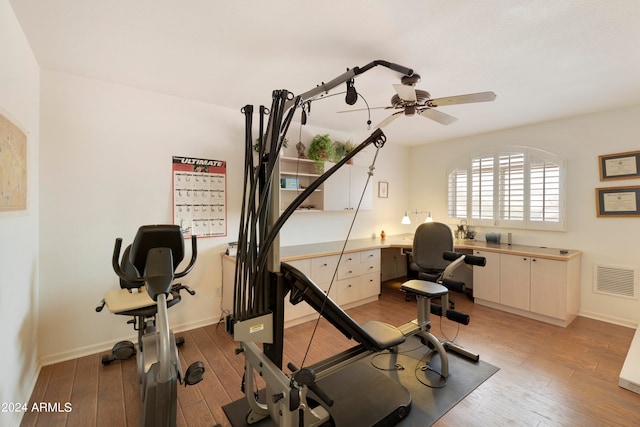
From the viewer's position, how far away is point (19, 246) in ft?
6.24

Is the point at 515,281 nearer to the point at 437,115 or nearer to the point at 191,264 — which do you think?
the point at 437,115

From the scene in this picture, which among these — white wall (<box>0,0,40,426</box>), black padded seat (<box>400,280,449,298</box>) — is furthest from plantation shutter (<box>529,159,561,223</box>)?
white wall (<box>0,0,40,426</box>)

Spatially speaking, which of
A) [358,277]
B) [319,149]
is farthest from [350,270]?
[319,149]

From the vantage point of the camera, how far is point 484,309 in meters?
3.82

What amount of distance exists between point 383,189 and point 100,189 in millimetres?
4019

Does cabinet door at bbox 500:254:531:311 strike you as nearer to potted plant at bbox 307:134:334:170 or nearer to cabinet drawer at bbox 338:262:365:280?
cabinet drawer at bbox 338:262:365:280

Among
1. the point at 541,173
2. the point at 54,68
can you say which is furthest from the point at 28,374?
the point at 541,173

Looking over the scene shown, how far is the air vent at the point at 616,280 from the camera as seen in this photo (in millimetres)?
3284

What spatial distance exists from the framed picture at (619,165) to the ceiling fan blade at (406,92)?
289 centimetres

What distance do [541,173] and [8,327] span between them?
5492 mm

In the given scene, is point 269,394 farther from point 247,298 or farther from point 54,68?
point 54,68

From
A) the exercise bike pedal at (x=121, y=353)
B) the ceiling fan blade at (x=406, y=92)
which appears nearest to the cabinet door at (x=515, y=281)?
the ceiling fan blade at (x=406, y=92)

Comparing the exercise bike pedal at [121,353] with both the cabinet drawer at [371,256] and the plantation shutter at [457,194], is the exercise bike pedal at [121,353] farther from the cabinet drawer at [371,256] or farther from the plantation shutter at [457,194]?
the plantation shutter at [457,194]

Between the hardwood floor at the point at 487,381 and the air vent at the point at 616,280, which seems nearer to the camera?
the hardwood floor at the point at 487,381
